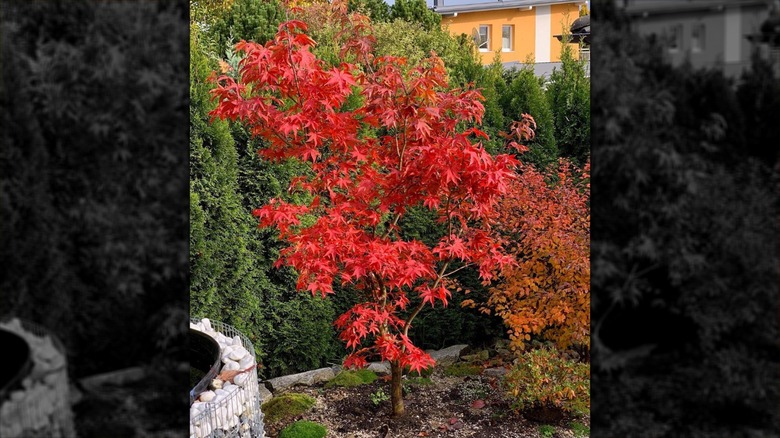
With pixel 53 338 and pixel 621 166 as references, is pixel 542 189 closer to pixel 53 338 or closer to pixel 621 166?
pixel 621 166

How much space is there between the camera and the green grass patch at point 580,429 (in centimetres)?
362

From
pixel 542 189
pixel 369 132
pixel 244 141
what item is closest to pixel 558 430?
pixel 542 189

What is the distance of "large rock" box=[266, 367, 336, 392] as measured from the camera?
14.2ft

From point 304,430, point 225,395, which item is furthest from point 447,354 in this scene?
point 225,395

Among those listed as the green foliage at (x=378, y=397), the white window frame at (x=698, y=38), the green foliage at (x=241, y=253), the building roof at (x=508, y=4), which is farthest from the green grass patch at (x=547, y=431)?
the building roof at (x=508, y=4)

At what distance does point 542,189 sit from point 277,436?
7.76ft

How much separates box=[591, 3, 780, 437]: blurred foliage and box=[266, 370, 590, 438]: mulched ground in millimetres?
2555

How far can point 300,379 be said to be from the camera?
4379 millimetres

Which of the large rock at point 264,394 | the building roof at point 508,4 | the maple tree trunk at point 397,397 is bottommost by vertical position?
the large rock at point 264,394

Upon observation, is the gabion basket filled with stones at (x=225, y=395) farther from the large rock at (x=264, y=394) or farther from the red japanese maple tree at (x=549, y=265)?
the red japanese maple tree at (x=549, y=265)

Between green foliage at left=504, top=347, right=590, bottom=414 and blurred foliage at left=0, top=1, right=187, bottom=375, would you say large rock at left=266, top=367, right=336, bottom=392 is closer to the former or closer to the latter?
green foliage at left=504, top=347, right=590, bottom=414

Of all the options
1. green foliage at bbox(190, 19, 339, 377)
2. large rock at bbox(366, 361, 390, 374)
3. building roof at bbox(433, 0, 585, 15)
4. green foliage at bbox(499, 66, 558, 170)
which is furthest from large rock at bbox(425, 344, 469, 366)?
building roof at bbox(433, 0, 585, 15)

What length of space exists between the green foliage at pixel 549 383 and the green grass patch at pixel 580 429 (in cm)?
9

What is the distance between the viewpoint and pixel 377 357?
5172 millimetres
